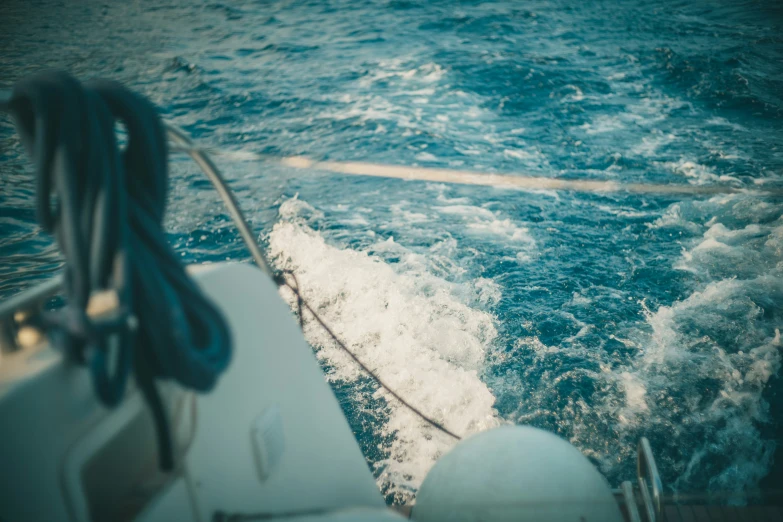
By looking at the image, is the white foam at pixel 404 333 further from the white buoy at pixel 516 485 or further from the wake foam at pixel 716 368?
the white buoy at pixel 516 485

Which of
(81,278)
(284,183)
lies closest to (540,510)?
(81,278)

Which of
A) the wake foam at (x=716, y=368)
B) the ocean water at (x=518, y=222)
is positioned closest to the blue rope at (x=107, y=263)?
the ocean water at (x=518, y=222)

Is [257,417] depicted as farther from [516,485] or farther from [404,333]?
[404,333]

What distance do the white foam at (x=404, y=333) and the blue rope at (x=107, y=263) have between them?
2.55 metres

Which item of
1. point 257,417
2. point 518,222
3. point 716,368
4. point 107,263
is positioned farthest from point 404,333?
point 107,263

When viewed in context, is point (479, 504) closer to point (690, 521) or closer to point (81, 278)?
point (690, 521)

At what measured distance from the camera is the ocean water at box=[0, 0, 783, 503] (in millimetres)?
3688

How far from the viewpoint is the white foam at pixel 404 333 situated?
3584 millimetres

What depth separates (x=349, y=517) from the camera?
1.28 metres

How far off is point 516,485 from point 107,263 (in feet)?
5.27

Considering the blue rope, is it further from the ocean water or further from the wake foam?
the wake foam

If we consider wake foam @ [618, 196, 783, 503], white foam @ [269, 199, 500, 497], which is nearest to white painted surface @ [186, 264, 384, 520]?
white foam @ [269, 199, 500, 497]

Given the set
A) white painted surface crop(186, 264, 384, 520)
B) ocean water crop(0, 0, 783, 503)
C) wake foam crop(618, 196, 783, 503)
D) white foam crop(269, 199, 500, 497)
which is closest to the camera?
white painted surface crop(186, 264, 384, 520)

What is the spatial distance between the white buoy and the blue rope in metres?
1.20
